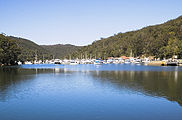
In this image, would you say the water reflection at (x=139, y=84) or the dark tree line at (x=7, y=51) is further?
the dark tree line at (x=7, y=51)

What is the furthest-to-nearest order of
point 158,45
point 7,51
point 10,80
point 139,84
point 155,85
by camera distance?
point 158,45
point 7,51
point 10,80
point 139,84
point 155,85

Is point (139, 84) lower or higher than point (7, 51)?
lower

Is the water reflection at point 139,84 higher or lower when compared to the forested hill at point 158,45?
lower

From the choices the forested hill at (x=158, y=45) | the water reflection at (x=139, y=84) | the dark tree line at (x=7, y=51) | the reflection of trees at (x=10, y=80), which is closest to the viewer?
the water reflection at (x=139, y=84)

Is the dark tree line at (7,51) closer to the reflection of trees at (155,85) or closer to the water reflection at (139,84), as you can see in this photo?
the water reflection at (139,84)

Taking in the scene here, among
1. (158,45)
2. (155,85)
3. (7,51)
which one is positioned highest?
(158,45)

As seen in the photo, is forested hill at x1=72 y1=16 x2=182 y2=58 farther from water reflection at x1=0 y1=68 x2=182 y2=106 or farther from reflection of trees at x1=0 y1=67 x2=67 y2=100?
reflection of trees at x1=0 y1=67 x2=67 y2=100

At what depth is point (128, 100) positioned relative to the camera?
716 inches

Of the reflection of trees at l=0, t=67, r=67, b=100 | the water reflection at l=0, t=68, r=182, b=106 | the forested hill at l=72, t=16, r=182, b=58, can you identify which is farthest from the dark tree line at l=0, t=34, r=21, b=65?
the forested hill at l=72, t=16, r=182, b=58

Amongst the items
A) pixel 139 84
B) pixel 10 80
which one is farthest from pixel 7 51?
pixel 139 84

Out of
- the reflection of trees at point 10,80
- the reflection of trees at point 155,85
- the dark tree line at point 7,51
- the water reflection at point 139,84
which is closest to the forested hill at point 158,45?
the water reflection at point 139,84

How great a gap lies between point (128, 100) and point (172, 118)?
5520 millimetres

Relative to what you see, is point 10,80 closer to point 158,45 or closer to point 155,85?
point 155,85

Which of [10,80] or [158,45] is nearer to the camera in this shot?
[10,80]
